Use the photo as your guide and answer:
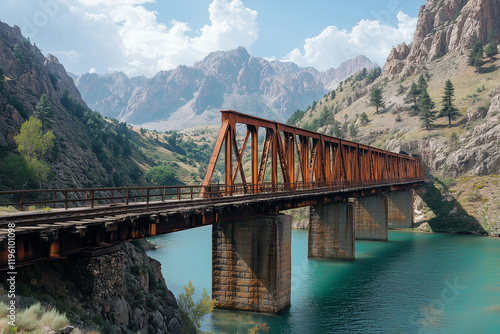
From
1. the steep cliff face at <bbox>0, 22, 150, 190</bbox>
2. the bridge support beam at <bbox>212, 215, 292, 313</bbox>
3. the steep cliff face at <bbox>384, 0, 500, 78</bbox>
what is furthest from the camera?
the steep cliff face at <bbox>384, 0, 500, 78</bbox>

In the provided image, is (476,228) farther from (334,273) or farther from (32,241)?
(32,241)

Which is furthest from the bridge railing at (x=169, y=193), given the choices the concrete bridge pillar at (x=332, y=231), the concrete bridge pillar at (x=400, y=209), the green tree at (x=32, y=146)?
the concrete bridge pillar at (x=400, y=209)

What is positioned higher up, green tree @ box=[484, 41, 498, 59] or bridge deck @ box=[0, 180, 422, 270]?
green tree @ box=[484, 41, 498, 59]

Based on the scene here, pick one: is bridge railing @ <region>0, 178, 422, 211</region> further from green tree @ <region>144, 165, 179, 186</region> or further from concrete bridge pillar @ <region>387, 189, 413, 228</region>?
green tree @ <region>144, 165, 179, 186</region>

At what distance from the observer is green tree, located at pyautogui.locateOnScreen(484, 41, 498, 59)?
16525 centimetres

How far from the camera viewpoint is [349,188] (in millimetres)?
52250

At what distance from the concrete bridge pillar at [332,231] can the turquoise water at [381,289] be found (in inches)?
68.5

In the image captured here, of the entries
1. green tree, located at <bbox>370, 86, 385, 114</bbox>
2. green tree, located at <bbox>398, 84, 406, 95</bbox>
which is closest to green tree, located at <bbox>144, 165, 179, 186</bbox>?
green tree, located at <bbox>370, 86, 385, 114</bbox>

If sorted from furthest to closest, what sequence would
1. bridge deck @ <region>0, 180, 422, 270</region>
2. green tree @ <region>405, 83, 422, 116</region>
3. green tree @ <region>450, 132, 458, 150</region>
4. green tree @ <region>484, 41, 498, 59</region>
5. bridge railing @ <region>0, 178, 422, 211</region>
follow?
green tree @ <region>484, 41, 498, 59</region> → green tree @ <region>405, 83, 422, 116</region> → green tree @ <region>450, 132, 458, 150</region> → bridge railing @ <region>0, 178, 422, 211</region> → bridge deck @ <region>0, 180, 422, 270</region>

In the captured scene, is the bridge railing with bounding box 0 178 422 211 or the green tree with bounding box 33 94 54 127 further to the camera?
the green tree with bounding box 33 94 54 127

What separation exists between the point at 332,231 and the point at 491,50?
152 m

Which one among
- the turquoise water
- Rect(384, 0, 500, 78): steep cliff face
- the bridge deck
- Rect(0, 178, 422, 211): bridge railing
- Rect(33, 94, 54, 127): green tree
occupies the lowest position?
the turquoise water

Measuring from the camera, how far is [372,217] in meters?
71.7

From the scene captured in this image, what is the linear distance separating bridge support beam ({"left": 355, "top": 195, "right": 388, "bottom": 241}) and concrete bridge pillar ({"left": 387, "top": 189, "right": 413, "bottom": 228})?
57.3 feet
